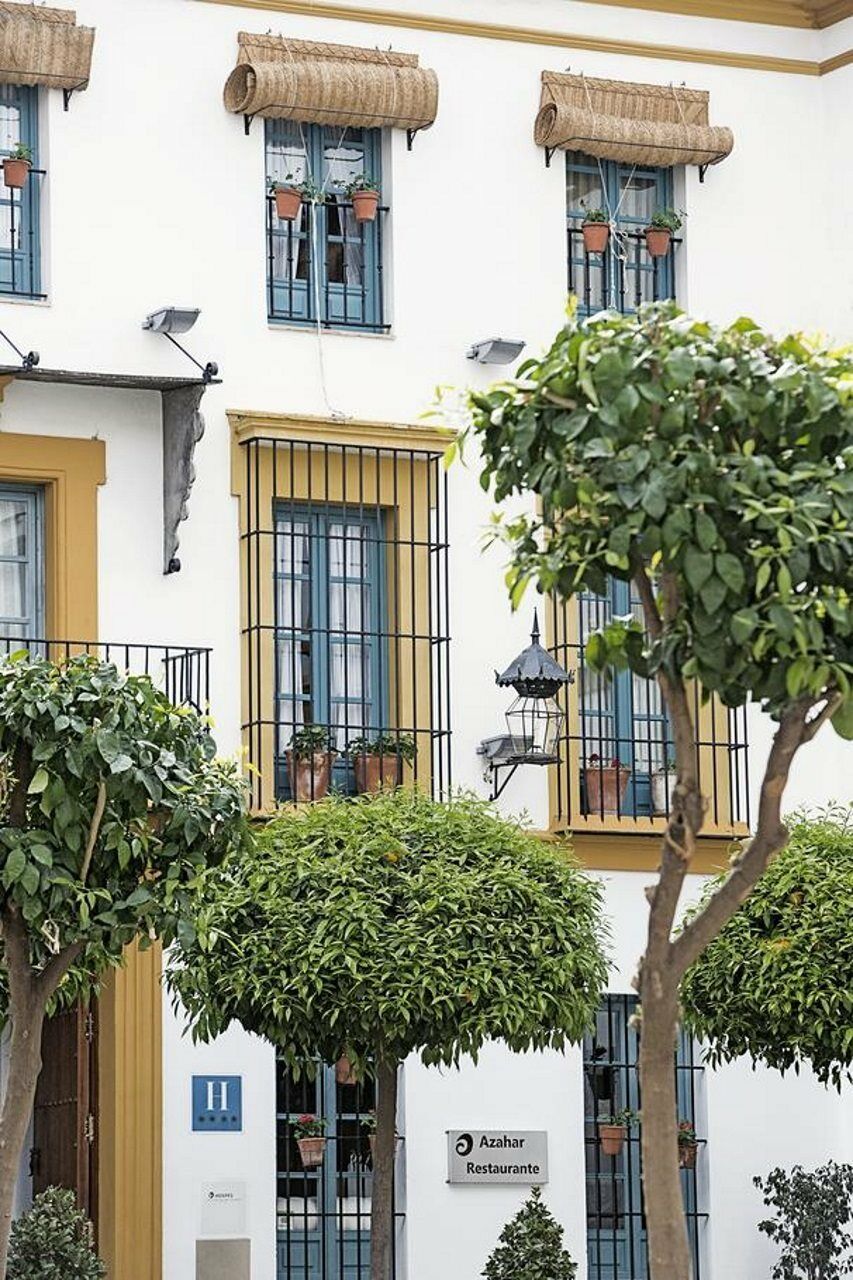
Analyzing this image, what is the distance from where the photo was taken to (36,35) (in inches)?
709

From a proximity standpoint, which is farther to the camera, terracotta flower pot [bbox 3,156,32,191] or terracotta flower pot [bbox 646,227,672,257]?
terracotta flower pot [bbox 646,227,672,257]

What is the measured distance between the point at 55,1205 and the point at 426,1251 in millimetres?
2631

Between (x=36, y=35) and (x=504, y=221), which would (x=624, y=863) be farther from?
(x=36, y=35)

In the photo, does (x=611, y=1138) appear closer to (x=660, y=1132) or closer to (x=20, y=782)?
(x=20, y=782)

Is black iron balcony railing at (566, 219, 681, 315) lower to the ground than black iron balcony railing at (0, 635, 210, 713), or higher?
higher

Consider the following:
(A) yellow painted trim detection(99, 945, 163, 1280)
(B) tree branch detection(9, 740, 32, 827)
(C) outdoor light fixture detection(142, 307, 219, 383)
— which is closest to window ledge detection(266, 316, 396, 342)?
(C) outdoor light fixture detection(142, 307, 219, 383)

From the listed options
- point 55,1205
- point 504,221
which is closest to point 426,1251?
point 55,1205

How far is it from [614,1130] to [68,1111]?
11.2ft

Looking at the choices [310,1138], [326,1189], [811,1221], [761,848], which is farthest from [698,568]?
[811,1221]

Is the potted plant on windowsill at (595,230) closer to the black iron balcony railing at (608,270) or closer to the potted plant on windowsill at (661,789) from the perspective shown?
the black iron balcony railing at (608,270)

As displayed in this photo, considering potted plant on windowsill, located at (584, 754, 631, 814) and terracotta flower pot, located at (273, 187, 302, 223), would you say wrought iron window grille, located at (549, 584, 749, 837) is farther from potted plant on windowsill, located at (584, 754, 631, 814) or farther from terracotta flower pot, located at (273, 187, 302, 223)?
terracotta flower pot, located at (273, 187, 302, 223)

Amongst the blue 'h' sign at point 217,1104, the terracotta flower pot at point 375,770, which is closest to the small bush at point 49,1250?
the blue 'h' sign at point 217,1104

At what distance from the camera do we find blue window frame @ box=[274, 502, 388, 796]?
18.7m

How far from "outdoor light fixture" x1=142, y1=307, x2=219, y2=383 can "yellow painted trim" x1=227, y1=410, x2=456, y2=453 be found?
45cm
